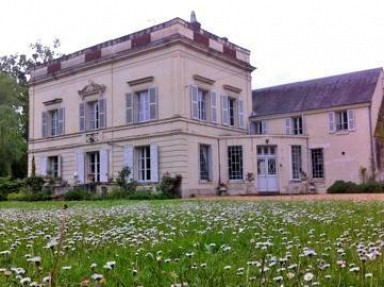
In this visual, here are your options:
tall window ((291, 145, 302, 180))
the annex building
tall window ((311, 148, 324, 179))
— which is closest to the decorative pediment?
the annex building

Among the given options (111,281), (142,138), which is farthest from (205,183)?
(111,281)

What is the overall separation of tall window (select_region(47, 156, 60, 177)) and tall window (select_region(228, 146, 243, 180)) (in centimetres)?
1098

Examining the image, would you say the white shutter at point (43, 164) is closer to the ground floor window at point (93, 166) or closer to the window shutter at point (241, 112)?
the ground floor window at point (93, 166)

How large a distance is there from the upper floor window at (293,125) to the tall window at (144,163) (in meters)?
8.84

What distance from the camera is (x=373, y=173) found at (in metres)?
26.3

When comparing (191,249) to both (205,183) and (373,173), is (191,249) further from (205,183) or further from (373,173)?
(373,173)

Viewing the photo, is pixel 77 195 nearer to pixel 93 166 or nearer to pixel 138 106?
pixel 93 166

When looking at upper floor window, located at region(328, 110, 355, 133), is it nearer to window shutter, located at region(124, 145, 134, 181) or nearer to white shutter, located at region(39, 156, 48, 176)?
window shutter, located at region(124, 145, 134, 181)

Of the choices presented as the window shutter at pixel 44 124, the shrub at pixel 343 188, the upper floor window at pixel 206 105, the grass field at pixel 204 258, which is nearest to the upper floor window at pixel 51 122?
the window shutter at pixel 44 124

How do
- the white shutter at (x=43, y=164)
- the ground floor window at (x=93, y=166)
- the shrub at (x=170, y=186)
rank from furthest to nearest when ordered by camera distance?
the white shutter at (x=43, y=164)
the ground floor window at (x=93, y=166)
the shrub at (x=170, y=186)

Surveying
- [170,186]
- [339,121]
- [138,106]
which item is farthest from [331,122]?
[138,106]

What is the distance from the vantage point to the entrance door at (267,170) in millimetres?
26094

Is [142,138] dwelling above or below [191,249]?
above

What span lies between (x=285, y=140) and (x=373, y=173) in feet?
16.6
